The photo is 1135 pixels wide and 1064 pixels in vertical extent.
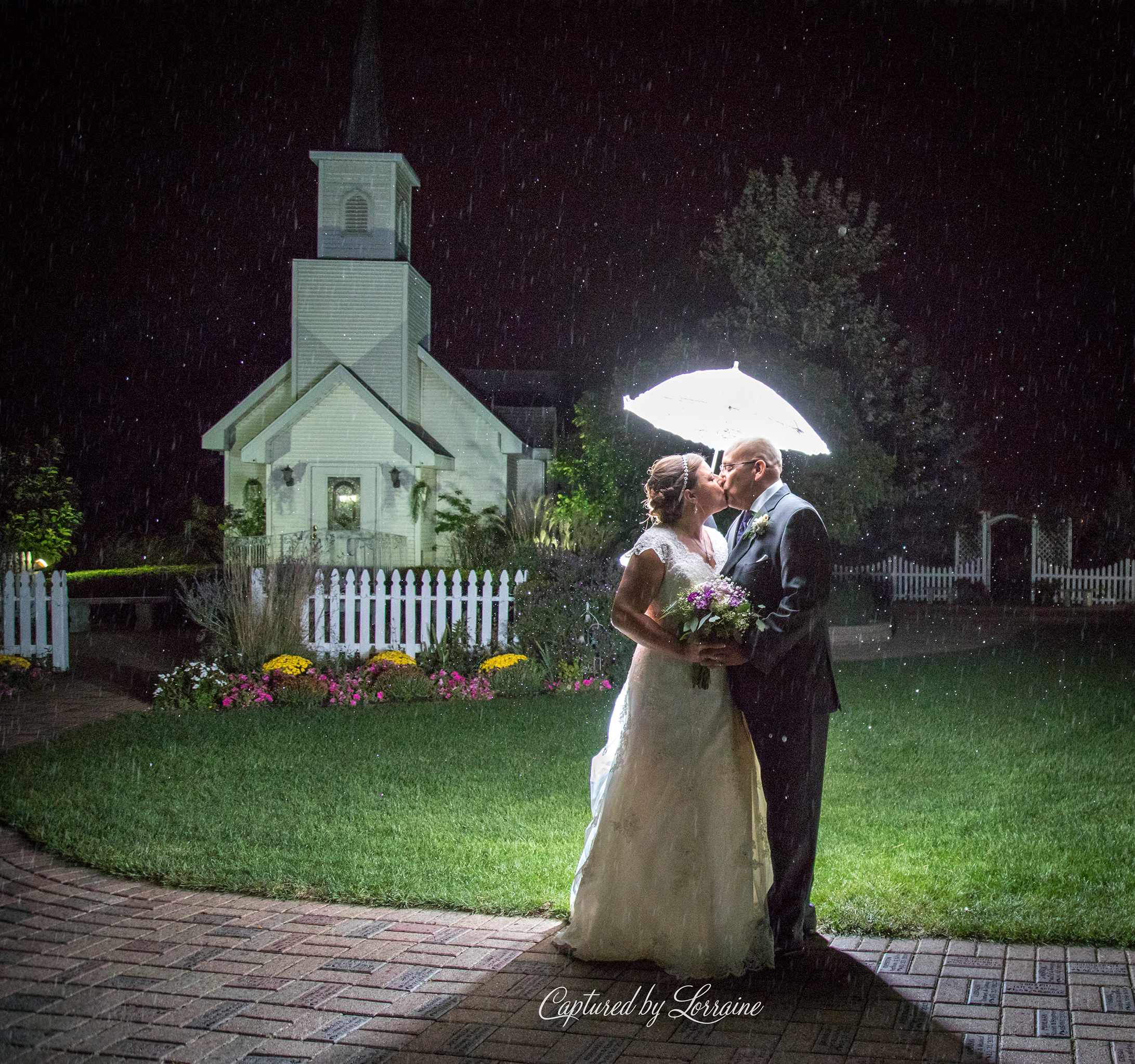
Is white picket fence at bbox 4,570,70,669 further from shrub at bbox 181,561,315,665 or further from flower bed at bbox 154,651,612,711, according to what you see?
flower bed at bbox 154,651,612,711

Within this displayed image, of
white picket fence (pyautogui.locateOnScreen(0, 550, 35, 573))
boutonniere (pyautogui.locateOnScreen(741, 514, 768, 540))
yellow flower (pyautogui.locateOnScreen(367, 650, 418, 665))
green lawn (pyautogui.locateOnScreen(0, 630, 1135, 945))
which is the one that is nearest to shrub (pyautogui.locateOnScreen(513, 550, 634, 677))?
green lawn (pyautogui.locateOnScreen(0, 630, 1135, 945))

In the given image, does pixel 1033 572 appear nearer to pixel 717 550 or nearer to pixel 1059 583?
pixel 1059 583

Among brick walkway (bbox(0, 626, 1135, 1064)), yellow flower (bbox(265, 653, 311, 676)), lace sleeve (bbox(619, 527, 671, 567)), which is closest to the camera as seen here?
brick walkway (bbox(0, 626, 1135, 1064))

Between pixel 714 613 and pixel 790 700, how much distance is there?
523 mm

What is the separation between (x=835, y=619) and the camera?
17.3m

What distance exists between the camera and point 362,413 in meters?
22.8

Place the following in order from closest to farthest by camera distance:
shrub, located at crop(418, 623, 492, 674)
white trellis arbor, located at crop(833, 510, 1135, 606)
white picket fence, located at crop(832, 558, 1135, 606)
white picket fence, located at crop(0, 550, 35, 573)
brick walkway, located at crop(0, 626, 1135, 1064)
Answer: brick walkway, located at crop(0, 626, 1135, 1064), shrub, located at crop(418, 623, 492, 674), white picket fence, located at crop(0, 550, 35, 573), white picket fence, located at crop(832, 558, 1135, 606), white trellis arbor, located at crop(833, 510, 1135, 606)

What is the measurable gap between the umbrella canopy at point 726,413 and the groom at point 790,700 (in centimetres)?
83

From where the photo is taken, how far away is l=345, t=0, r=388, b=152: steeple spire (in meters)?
24.4

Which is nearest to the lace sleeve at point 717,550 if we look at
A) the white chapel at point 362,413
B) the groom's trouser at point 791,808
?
the groom's trouser at point 791,808

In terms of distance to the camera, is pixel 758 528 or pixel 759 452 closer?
pixel 758 528

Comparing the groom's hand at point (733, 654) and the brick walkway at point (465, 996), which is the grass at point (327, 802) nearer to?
the brick walkway at point (465, 996)

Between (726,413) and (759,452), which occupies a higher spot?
(726,413)

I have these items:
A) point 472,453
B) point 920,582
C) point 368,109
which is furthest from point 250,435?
point 920,582
